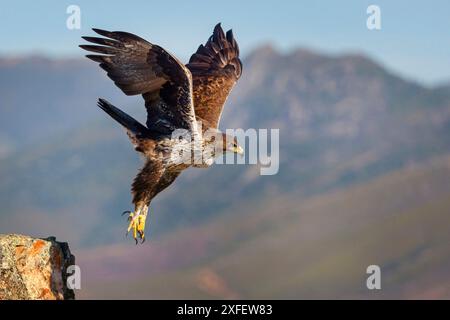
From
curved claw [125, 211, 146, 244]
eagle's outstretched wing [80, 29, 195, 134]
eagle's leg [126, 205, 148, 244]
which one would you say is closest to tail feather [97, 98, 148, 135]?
eagle's outstretched wing [80, 29, 195, 134]

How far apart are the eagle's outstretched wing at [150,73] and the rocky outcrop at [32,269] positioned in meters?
3.61

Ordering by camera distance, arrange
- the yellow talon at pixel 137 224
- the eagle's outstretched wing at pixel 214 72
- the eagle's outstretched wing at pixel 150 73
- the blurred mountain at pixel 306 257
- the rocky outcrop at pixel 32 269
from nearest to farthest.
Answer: the rocky outcrop at pixel 32 269
the eagle's outstretched wing at pixel 150 73
the yellow talon at pixel 137 224
the eagle's outstretched wing at pixel 214 72
the blurred mountain at pixel 306 257

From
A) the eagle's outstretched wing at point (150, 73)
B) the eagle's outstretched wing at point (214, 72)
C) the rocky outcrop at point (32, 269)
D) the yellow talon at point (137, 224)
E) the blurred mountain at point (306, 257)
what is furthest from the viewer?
the blurred mountain at point (306, 257)

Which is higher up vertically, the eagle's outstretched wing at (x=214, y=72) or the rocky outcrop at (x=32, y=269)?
the eagle's outstretched wing at (x=214, y=72)

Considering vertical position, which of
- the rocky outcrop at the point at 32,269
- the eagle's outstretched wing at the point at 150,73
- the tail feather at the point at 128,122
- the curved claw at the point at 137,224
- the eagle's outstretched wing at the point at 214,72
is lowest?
the rocky outcrop at the point at 32,269

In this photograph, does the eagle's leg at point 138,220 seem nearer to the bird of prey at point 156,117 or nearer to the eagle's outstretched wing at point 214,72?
the bird of prey at point 156,117

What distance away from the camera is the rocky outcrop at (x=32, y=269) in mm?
12273

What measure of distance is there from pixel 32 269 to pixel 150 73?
172 inches

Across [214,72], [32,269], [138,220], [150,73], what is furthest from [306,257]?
[32,269]

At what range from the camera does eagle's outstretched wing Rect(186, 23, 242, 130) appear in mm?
17922

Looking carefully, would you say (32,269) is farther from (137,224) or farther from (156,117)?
(156,117)

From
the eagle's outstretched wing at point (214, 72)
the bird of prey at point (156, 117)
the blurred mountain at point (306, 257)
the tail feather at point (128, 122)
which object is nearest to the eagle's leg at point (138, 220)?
the bird of prey at point (156, 117)

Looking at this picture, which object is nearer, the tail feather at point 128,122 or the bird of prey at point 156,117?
the bird of prey at point 156,117

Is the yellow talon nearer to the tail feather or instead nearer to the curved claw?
the curved claw
